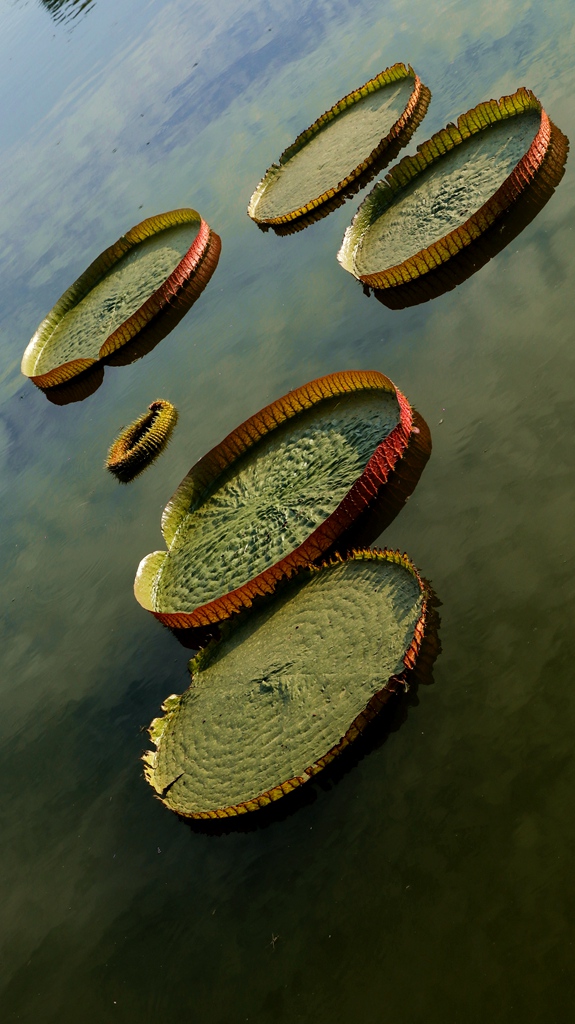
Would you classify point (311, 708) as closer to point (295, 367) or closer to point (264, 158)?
point (295, 367)

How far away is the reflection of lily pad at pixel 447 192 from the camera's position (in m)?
7.76

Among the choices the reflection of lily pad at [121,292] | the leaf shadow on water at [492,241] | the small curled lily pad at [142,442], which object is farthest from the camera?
the reflection of lily pad at [121,292]

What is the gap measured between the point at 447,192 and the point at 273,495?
146 inches

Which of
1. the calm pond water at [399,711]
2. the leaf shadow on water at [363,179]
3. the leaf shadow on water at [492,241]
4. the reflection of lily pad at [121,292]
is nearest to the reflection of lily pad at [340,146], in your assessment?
the leaf shadow on water at [363,179]

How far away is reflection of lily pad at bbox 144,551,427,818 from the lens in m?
4.98

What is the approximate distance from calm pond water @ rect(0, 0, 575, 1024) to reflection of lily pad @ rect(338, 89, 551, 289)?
356mm

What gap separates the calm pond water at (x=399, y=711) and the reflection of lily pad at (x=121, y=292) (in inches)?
16.4

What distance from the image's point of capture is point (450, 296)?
24.9ft

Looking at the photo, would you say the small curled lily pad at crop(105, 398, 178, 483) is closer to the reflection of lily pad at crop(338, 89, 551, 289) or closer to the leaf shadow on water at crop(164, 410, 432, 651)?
the reflection of lily pad at crop(338, 89, 551, 289)

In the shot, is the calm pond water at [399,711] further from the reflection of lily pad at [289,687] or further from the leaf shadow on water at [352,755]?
the reflection of lily pad at [289,687]

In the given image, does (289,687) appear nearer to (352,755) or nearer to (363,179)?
(352,755)

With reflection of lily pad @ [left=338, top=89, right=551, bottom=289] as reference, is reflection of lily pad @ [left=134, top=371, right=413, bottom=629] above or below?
below

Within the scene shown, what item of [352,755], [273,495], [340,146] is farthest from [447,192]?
[352,755]

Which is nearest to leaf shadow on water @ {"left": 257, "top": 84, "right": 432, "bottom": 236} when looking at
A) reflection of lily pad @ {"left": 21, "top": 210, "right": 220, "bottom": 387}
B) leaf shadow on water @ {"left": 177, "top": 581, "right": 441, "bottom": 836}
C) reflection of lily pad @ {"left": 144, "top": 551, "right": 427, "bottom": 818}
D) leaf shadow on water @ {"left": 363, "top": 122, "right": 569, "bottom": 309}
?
reflection of lily pad @ {"left": 21, "top": 210, "right": 220, "bottom": 387}
